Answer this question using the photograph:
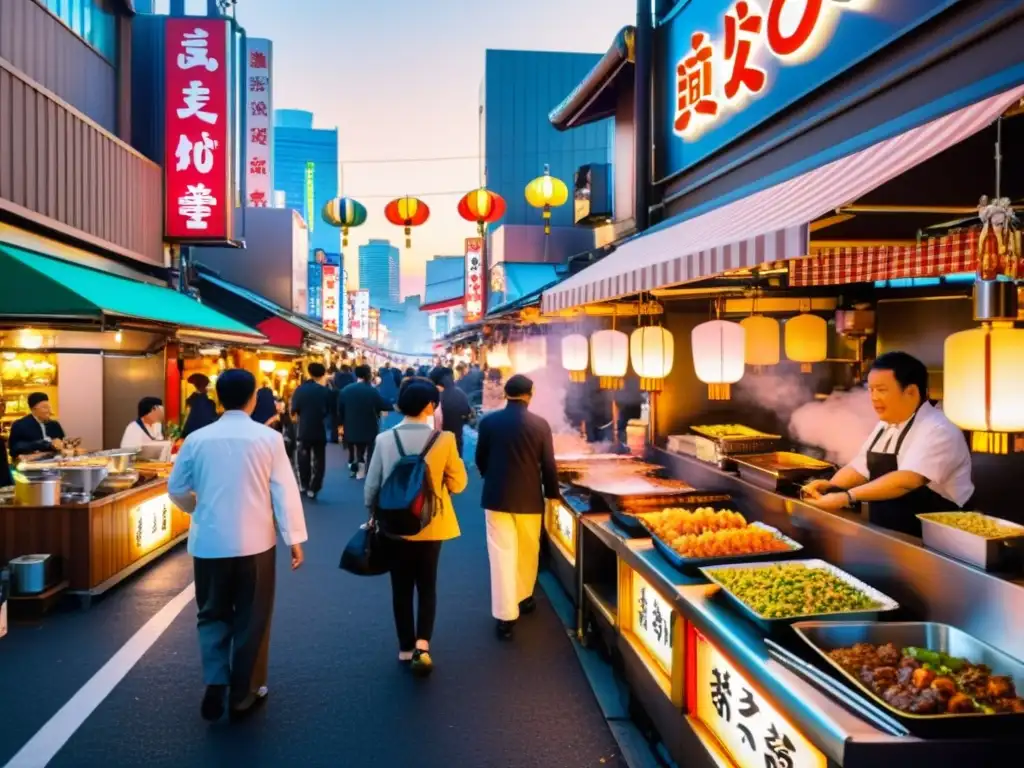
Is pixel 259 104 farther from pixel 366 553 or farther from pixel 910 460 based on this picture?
pixel 910 460

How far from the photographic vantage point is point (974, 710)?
2830mm

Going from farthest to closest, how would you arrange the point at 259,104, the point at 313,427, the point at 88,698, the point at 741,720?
the point at 259,104
the point at 313,427
the point at 88,698
the point at 741,720

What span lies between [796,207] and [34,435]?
9.53m

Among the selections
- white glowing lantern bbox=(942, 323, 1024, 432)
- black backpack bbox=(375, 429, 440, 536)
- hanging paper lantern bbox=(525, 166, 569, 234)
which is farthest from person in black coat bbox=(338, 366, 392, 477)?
white glowing lantern bbox=(942, 323, 1024, 432)

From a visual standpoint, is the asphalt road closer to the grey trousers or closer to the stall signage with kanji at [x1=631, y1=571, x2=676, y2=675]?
the grey trousers

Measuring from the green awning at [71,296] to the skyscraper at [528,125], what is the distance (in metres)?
28.9

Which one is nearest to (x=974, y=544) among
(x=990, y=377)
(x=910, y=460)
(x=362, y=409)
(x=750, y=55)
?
(x=990, y=377)

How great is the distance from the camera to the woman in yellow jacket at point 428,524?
5.89 metres

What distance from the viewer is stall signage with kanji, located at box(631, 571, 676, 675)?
4887mm

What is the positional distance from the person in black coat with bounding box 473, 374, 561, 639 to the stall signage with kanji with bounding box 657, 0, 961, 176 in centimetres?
400

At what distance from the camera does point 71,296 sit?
8680 mm

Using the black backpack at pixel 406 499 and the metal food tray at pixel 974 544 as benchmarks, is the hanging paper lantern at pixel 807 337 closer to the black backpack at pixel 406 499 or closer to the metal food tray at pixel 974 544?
the metal food tray at pixel 974 544

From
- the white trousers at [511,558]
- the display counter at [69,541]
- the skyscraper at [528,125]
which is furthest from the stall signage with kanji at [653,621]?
the skyscraper at [528,125]

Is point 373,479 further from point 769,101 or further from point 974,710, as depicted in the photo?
point 769,101
